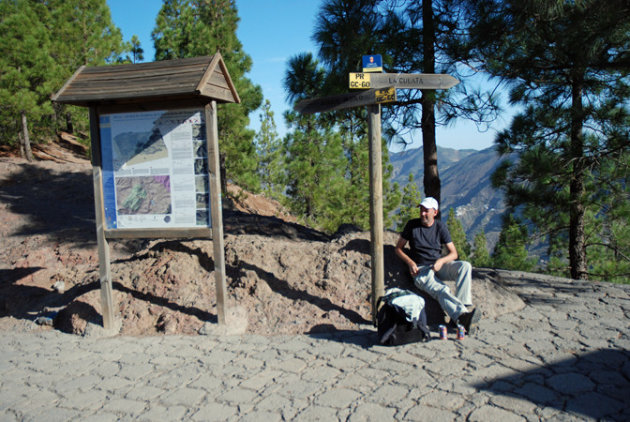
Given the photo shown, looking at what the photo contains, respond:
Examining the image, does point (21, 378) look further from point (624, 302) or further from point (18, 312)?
point (624, 302)

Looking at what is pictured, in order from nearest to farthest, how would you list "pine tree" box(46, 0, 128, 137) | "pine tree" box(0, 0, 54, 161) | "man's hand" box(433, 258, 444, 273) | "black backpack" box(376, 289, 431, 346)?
"black backpack" box(376, 289, 431, 346) → "man's hand" box(433, 258, 444, 273) → "pine tree" box(0, 0, 54, 161) → "pine tree" box(46, 0, 128, 137)

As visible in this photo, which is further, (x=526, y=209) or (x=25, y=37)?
(x=25, y=37)

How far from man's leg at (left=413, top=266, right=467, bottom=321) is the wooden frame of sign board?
2051 mm

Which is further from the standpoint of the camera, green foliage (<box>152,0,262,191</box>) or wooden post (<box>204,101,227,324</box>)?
green foliage (<box>152,0,262,191</box>)

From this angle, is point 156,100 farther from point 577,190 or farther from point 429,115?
point 577,190

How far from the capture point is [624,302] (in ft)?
18.2

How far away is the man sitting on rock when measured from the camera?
4574mm

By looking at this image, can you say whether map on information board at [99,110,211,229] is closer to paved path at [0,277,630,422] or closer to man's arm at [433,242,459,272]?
paved path at [0,277,630,422]

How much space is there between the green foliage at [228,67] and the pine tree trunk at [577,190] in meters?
9.02

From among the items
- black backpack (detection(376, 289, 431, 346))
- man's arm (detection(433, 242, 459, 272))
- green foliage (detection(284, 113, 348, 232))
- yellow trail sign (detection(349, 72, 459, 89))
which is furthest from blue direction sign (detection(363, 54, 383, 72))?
green foliage (detection(284, 113, 348, 232))

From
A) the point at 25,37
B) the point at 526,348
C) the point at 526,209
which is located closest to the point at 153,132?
the point at 526,348

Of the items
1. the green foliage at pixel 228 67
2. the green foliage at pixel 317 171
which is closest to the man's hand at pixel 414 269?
the green foliage at pixel 228 67

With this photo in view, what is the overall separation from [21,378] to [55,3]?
74.6ft

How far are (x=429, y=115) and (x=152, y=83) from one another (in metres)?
4.14
